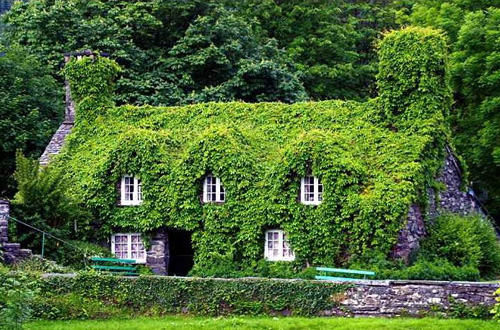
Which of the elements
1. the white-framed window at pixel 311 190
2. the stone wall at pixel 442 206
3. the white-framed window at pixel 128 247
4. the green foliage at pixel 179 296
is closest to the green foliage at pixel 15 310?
the green foliage at pixel 179 296

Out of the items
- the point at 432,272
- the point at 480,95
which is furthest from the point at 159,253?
the point at 480,95

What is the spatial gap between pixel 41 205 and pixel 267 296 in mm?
9700

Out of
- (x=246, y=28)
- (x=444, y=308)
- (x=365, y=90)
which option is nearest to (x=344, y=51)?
(x=365, y=90)

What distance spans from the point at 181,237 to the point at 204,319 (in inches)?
355

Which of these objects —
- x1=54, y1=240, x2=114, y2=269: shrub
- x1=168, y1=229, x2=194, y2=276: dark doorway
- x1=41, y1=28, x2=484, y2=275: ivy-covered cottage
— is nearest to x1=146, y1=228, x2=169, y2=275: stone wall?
x1=41, y1=28, x2=484, y2=275: ivy-covered cottage

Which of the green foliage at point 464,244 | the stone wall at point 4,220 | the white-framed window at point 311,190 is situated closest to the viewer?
the stone wall at point 4,220

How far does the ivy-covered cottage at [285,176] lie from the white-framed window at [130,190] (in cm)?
5

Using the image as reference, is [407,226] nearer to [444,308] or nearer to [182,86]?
[444,308]

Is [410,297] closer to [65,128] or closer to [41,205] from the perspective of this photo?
[41,205]

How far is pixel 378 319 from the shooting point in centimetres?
2453

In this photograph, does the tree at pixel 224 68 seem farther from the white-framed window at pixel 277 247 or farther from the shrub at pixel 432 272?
the shrub at pixel 432 272

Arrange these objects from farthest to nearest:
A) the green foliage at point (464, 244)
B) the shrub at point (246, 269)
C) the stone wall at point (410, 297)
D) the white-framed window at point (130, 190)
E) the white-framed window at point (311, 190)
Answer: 1. the white-framed window at point (130, 190)
2. the white-framed window at point (311, 190)
3. the green foliage at point (464, 244)
4. the shrub at point (246, 269)
5. the stone wall at point (410, 297)

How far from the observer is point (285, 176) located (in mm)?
31359

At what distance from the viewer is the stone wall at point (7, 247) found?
2844cm
